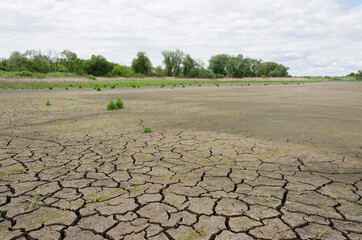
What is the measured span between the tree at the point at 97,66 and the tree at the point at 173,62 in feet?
52.0

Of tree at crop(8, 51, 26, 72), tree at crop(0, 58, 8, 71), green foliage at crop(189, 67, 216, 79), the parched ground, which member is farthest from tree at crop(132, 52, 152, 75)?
the parched ground

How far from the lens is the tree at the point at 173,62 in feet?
226

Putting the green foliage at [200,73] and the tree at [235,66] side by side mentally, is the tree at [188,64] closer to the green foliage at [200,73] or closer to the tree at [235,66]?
the green foliage at [200,73]

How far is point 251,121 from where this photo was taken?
7.13 m

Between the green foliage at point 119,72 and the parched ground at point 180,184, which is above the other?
the green foliage at point 119,72

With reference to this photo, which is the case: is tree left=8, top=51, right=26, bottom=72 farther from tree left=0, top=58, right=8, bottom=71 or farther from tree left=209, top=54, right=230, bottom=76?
tree left=209, top=54, right=230, bottom=76

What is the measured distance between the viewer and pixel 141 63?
68188 mm

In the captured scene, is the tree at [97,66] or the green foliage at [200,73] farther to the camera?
the green foliage at [200,73]

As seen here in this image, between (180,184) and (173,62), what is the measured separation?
6953cm

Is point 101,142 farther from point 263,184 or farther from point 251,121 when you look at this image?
point 251,121

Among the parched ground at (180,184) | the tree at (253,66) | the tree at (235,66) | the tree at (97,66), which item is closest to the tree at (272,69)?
the tree at (253,66)

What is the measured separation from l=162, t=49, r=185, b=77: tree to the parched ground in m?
64.9

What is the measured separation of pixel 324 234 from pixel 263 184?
98cm

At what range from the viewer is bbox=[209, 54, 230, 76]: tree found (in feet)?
276
